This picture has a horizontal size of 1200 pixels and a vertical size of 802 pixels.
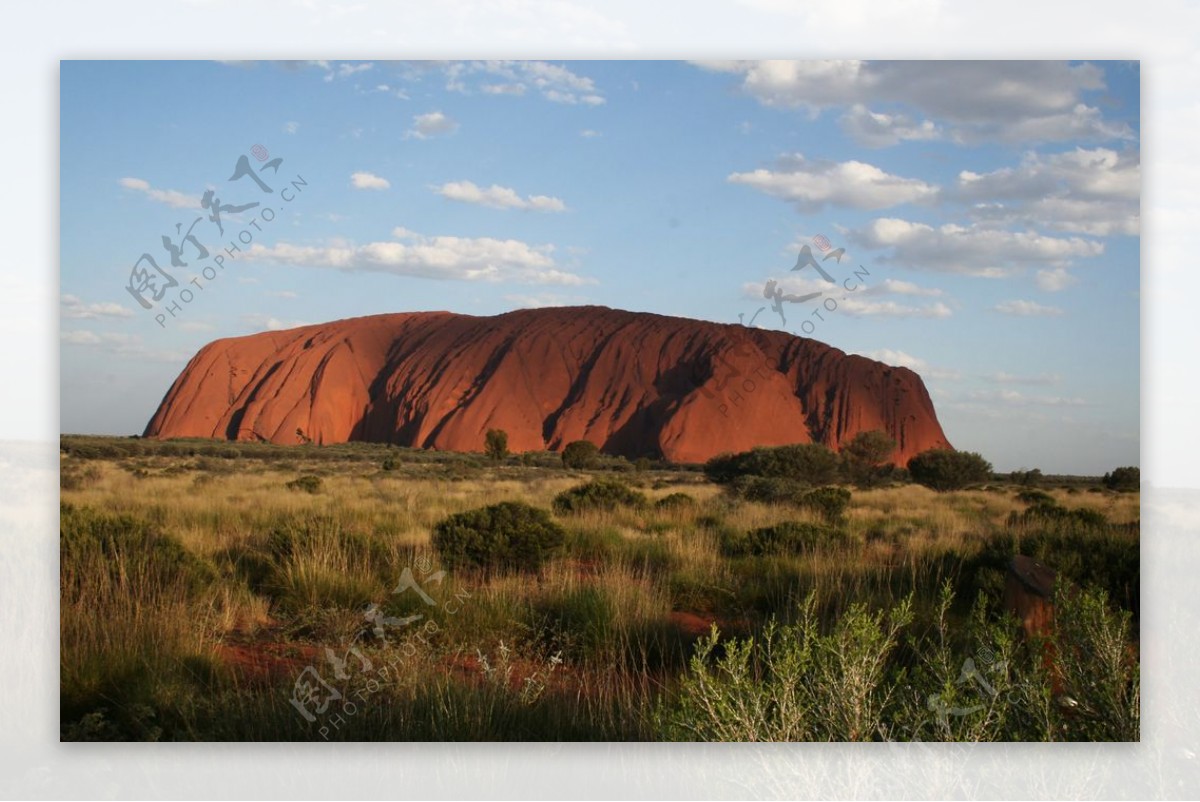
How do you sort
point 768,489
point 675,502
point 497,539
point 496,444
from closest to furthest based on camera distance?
point 497,539
point 768,489
point 675,502
point 496,444

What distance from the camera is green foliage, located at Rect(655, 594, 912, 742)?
403cm

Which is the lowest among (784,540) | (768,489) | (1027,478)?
(784,540)

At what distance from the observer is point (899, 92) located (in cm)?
632

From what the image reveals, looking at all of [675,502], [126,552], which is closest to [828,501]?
[675,502]

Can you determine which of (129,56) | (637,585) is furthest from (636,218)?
(129,56)

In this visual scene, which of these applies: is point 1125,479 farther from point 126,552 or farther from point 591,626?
point 126,552

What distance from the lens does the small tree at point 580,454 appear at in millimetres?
9758

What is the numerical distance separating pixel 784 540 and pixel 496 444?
3.47m

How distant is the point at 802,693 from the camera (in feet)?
14.8

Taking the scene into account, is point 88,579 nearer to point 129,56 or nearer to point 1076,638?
point 129,56

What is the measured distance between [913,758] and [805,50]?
3.94 meters

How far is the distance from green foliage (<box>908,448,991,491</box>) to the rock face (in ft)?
0.38

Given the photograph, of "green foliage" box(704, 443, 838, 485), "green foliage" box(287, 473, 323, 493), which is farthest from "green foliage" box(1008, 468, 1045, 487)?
"green foliage" box(287, 473, 323, 493)

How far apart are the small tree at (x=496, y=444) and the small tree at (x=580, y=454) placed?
1.98ft
